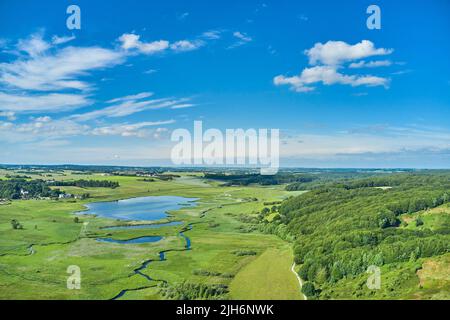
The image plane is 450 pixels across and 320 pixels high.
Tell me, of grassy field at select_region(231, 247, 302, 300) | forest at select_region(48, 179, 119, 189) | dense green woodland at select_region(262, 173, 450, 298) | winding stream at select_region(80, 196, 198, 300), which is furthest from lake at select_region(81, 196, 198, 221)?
grassy field at select_region(231, 247, 302, 300)

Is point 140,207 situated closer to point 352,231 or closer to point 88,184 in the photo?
point 88,184

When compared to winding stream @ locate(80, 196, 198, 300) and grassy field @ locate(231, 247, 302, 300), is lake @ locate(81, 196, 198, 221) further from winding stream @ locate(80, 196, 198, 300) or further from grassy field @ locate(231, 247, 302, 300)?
grassy field @ locate(231, 247, 302, 300)

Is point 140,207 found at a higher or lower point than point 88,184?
lower

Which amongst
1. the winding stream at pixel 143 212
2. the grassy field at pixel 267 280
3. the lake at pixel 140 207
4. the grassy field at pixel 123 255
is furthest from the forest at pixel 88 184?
the grassy field at pixel 267 280

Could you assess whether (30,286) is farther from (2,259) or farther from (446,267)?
(446,267)

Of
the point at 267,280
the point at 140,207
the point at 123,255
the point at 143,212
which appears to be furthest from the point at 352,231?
the point at 140,207

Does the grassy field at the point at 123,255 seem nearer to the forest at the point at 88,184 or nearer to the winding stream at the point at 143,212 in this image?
the winding stream at the point at 143,212
